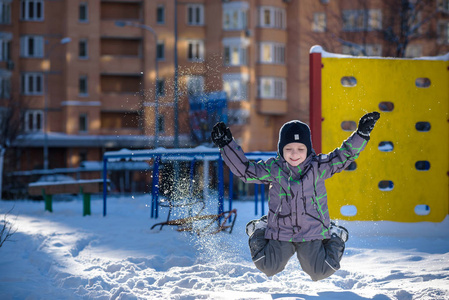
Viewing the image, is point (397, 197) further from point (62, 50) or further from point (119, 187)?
point (62, 50)

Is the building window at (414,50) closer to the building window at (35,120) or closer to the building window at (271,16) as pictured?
the building window at (271,16)

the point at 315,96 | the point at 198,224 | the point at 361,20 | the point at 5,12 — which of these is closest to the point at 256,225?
the point at 315,96

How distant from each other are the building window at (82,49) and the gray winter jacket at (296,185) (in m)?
39.7

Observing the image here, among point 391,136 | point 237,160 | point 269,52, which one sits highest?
point 269,52

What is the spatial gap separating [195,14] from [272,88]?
675cm

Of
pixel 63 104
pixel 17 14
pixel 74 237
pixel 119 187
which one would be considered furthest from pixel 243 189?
pixel 74 237

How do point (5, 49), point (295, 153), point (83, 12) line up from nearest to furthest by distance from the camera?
point (295, 153) → point (83, 12) → point (5, 49)

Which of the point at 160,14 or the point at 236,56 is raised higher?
the point at 160,14

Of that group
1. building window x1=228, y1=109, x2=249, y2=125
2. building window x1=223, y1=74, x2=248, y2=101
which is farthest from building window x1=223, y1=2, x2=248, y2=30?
building window x1=228, y1=109, x2=249, y2=125

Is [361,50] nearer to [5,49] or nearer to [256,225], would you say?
[256,225]

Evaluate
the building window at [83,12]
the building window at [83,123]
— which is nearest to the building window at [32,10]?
the building window at [83,12]

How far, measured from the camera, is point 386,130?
12.6 metres

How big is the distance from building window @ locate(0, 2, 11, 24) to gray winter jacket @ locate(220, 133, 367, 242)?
43.2 m

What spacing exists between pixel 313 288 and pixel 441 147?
20.1 ft
